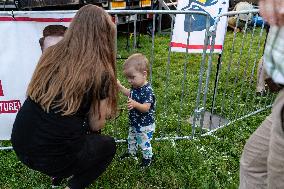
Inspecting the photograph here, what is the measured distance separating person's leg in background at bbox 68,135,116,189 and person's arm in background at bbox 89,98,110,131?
0.33 feet

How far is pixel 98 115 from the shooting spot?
287 cm

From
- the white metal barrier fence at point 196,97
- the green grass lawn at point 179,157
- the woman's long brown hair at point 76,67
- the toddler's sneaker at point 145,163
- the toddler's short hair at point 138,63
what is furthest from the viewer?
the white metal barrier fence at point 196,97

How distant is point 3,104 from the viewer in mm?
3406

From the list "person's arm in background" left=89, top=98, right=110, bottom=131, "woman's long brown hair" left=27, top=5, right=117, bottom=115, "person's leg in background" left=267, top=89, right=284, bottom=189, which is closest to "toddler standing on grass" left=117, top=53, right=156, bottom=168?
"person's arm in background" left=89, top=98, right=110, bottom=131

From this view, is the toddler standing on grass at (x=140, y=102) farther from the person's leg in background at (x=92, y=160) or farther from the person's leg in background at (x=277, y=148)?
the person's leg in background at (x=277, y=148)

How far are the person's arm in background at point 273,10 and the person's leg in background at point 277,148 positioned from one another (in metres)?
0.33

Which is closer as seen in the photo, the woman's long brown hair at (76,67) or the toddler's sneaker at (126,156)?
the woman's long brown hair at (76,67)

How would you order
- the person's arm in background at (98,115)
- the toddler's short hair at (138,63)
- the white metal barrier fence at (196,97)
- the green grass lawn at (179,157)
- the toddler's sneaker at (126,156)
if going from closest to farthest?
the person's arm in background at (98,115) → the toddler's short hair at (138,63) → the green grass lawn at (179,157) → the toddler's sneaker at (126,156) → the white metal barrier fence at (196,97)

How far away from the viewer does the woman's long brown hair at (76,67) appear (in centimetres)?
260

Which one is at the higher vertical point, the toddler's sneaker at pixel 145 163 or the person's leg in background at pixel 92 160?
the person's leg in background at pixel 92 160

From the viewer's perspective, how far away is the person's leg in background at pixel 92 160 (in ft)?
9.54

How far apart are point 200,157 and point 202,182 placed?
38 cm

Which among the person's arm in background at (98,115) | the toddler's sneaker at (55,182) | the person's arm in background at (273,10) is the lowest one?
the toddler's sneaker at (55,182)

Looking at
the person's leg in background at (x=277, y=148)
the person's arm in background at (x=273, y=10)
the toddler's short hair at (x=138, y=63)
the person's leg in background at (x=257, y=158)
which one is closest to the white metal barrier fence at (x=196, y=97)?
the toddler's short hair at (x=138, y=63)
